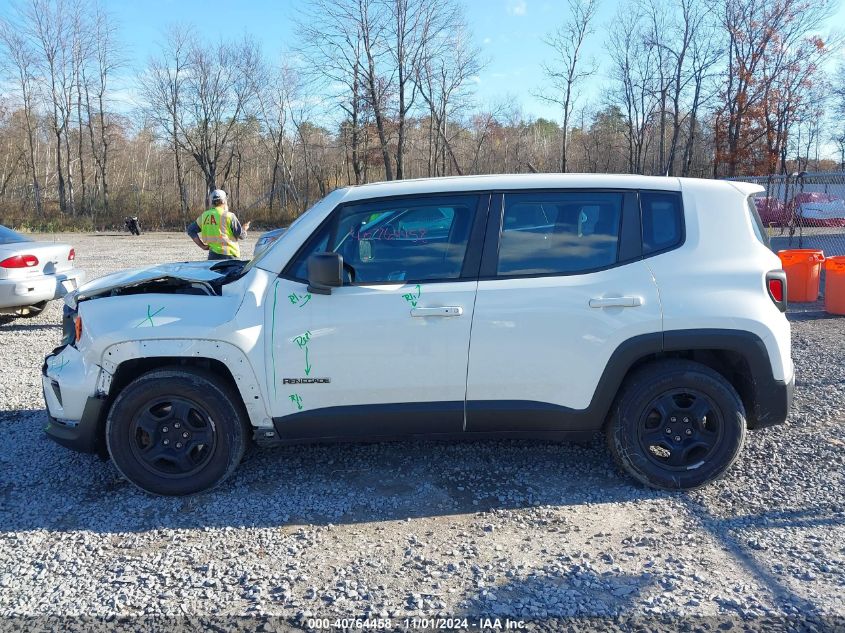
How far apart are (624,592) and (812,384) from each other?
160 inches

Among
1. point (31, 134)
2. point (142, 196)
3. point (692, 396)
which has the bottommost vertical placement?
point (692, 396)

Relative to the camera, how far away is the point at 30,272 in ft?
26.8

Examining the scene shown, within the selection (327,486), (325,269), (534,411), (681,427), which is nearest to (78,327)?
(325,269)

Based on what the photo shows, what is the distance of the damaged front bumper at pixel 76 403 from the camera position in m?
3.59

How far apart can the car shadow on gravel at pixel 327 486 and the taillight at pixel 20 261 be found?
4.46 metres

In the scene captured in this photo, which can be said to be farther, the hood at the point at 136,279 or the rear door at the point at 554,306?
the hood at the point at 136,279

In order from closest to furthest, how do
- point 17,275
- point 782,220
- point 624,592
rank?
point 624,592
point 17,275
point 782,220

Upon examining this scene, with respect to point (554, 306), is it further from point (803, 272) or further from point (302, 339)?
point (803, 272)

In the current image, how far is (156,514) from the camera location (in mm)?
3516

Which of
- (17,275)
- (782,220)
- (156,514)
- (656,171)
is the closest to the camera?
(156,514)

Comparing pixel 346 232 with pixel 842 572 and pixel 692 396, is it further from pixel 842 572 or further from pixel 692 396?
pixel 842 572

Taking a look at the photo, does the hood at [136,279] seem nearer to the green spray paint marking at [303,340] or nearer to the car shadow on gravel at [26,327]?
the green spray paint marking at [303,340]

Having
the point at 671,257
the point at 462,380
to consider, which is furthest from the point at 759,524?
the point at 462,380

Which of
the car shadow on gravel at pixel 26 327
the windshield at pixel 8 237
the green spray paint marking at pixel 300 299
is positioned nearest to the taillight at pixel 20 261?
the windshield at pixel 8 237
